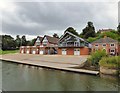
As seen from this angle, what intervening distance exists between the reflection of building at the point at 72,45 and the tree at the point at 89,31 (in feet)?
64.5

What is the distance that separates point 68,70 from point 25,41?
58475mm

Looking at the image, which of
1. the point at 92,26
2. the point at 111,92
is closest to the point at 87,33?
the point at 92,26

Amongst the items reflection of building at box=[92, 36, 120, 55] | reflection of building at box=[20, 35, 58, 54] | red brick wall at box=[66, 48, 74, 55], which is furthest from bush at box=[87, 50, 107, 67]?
reflection of building at box=[20, 35, 58, 54]

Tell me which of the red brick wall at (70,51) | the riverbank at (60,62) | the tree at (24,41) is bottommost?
the riverbank at (60,62)

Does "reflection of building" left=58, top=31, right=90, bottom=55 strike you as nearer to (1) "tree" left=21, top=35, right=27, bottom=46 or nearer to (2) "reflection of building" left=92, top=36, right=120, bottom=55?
(2) "reflection of building" left=92, top=36, right=120, bottom=55

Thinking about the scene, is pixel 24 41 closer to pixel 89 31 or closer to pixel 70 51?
pixel 89 31

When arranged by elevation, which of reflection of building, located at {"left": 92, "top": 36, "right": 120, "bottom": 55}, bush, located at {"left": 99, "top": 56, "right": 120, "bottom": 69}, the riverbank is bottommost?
the riverbank

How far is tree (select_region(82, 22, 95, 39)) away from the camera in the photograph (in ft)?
183

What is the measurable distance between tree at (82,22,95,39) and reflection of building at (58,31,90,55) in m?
19.7

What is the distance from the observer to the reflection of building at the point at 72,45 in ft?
115

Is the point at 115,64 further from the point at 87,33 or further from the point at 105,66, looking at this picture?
the point at 87,33

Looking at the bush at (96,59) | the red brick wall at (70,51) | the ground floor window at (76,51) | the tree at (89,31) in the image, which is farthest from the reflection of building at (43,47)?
the bush at (96,59)

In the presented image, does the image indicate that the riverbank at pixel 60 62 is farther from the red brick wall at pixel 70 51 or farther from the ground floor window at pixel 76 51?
the red brick wall at pixel 70 51

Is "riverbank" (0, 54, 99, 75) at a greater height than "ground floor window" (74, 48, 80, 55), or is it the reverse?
"ground floor window" (74, 48, 80, 55)
